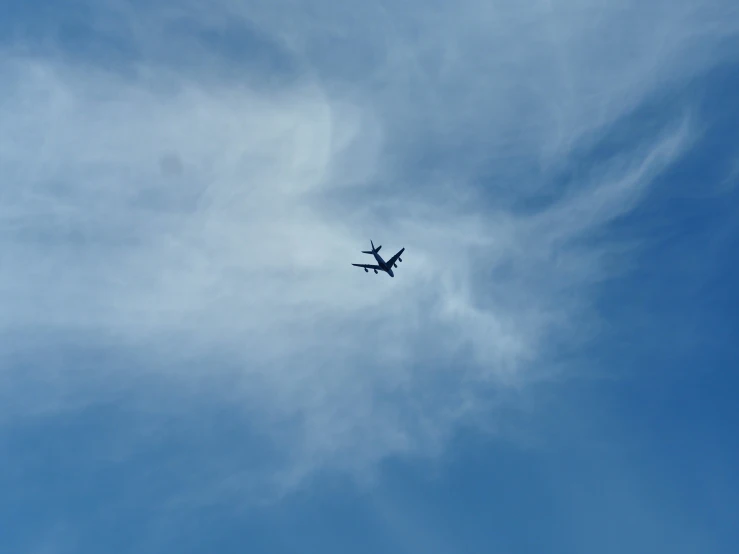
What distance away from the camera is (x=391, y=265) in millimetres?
138875
